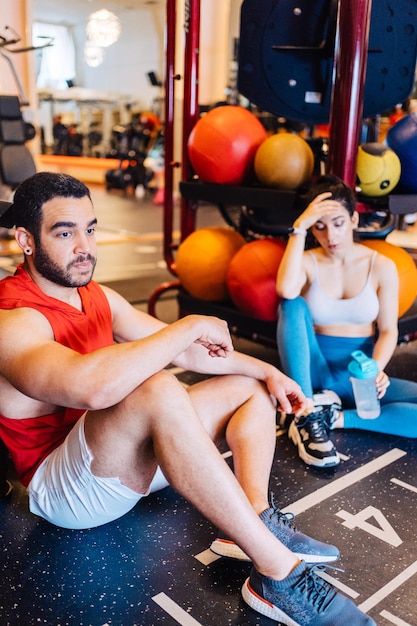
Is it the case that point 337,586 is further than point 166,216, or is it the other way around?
point 166,216

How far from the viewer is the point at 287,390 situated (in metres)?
1.49

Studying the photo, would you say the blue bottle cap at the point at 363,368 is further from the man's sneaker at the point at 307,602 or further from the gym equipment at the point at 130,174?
the gym equipment at the point at 130,174

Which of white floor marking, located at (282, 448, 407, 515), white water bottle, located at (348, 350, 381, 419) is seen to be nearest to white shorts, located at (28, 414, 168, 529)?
white floor marking, located at (282, 448, 407, 515)

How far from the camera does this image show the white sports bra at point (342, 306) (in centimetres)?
214

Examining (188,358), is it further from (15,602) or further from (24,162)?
(24,162)

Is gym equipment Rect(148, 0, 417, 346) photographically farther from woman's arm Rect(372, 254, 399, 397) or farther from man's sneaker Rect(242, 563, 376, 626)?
man's sneaker Rect(242, 563, 376, 626)

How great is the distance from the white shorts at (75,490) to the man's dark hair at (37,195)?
45cm

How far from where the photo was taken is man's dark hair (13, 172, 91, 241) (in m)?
1.33

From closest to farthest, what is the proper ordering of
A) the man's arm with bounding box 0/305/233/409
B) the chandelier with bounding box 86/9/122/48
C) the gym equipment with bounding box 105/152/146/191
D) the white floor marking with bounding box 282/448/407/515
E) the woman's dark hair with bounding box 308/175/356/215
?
the man's arm with bounding box 0/305/233/409 < the white floor marking with bounding box 282/448/407/515 < the woman's dark hair with bounding box 308/175/356/215 < the chandelier with bounding box 86/9/122/48 < the gym equipment with bounding box 105/152/146/191

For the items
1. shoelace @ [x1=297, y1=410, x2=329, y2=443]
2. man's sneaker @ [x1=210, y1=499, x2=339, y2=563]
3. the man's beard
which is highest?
the man's beard

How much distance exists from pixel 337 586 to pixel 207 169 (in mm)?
1784

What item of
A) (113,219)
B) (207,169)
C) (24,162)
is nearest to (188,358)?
(207,169)

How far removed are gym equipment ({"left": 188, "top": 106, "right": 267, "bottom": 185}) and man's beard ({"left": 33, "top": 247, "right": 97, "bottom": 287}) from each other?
53.0 inches

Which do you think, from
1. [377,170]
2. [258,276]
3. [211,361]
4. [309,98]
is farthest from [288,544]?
[309,98]
